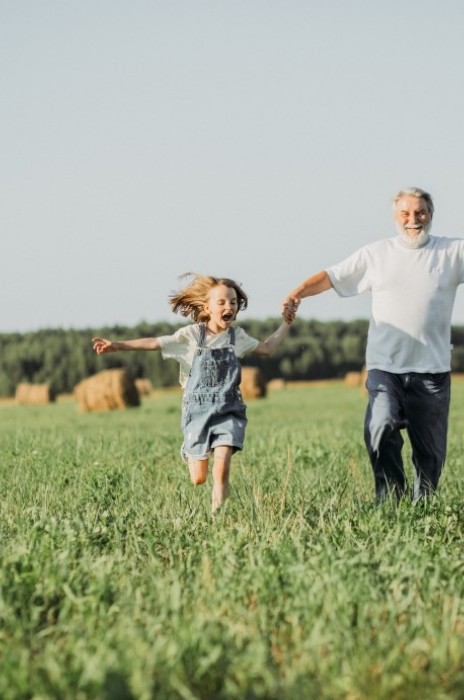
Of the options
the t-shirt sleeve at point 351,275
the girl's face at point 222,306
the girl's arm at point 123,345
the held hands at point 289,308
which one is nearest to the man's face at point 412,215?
the t-shirt sleeve at point 351,275

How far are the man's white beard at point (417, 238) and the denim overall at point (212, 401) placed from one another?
5.53 ft

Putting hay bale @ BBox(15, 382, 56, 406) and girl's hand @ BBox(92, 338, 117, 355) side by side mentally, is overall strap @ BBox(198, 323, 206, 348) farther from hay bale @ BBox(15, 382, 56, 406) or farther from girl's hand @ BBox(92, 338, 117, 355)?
hay bale @ BBox(15, 382, 56, 406)

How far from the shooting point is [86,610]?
4.38m

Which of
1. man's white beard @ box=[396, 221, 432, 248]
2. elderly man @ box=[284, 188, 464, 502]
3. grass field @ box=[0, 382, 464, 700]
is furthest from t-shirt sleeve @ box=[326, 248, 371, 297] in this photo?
grass field @ box=[0, 382, 464, 700]

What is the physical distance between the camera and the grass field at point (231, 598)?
140 inches

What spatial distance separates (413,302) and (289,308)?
A: 98 centimetres

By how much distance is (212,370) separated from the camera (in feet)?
23.5

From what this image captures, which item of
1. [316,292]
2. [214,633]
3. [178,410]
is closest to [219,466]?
[316,292]

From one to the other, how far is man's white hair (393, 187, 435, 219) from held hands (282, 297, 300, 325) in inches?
43.9

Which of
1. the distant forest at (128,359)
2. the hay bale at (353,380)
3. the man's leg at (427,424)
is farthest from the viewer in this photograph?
the distant forest at (128,359)

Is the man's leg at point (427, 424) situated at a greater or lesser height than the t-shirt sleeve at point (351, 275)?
lesser

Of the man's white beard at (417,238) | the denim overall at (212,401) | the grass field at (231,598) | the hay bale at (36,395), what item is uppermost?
the man's white beard at (417,238)

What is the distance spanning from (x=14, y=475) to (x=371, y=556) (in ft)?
13.9

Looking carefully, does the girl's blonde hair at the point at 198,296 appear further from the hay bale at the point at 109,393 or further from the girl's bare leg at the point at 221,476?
the hay bale at the point at 109,393
